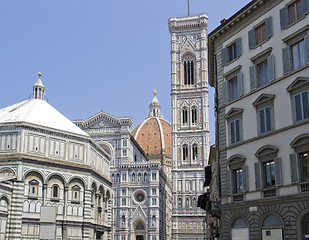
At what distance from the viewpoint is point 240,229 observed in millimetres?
23328

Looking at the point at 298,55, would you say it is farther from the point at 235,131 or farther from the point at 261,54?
the point at 235,131

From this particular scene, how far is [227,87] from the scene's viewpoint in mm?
26156

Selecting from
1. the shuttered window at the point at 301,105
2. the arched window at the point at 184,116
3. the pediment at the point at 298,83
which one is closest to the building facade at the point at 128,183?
the arched window at the point at 184,116

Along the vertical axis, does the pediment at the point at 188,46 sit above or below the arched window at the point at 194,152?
above

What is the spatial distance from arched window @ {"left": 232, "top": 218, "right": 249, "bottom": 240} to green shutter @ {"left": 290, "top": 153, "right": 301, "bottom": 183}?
445 centimetres

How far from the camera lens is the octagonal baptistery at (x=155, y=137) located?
481 ft

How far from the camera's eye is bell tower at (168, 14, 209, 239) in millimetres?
90688

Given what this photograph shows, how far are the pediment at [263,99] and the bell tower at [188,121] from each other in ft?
230

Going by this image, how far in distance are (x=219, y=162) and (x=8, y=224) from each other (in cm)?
2298

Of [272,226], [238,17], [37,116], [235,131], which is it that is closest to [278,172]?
[272,226]

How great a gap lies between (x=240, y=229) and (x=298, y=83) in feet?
27.8

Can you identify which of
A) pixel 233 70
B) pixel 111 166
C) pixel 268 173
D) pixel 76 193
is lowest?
pixel 268 173

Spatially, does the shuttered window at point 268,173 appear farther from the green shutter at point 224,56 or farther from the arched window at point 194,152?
the arched window at point 194,152

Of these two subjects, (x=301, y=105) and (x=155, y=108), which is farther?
(x=155, y=108)
